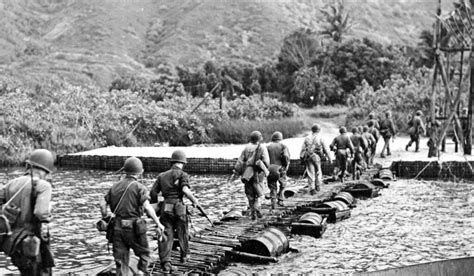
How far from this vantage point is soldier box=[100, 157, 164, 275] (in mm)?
8281

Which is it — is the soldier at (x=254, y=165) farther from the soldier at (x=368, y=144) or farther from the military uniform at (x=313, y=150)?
the soldier at (x=368, y=144)

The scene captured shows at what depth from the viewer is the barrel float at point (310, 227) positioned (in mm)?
13719

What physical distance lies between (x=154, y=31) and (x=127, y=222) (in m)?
96.9

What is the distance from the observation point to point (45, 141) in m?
32.0

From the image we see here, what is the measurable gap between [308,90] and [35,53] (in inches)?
1605

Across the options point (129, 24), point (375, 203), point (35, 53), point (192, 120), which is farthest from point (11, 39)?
point (375, 203)

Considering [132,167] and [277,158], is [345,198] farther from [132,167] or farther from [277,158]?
[132,167]

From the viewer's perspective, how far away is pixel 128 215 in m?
8.29

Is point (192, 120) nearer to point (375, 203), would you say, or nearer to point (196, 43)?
point (375, 203)

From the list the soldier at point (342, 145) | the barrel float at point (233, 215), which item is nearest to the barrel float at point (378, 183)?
the soldier at point (342, 145)

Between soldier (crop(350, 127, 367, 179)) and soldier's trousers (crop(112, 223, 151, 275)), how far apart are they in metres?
13.5

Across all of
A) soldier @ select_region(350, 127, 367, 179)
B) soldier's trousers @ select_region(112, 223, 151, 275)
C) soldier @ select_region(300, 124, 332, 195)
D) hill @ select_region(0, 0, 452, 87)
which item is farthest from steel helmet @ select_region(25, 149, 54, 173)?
hill @ select_region(0, 0, 452, 87)

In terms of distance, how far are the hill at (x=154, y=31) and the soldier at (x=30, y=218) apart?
5679cm

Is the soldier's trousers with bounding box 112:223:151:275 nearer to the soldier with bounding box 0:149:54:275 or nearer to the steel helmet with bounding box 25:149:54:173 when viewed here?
the soldier with bounding box 0:149:54:275
